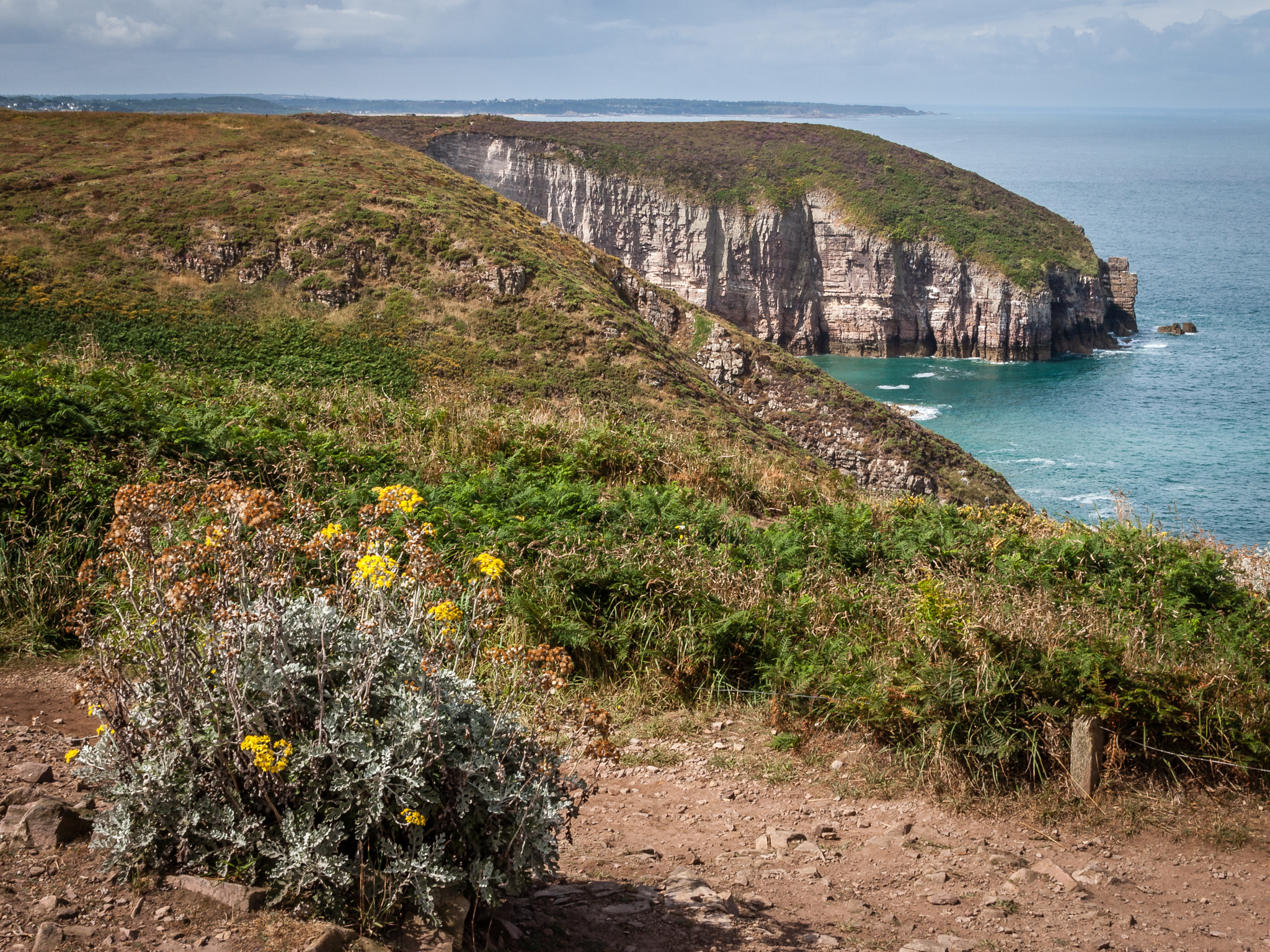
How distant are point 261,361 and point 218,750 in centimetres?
1889

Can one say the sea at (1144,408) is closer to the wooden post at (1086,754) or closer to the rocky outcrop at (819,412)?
the rocky outcrop at (819,412)

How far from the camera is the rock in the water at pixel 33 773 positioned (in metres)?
3.71

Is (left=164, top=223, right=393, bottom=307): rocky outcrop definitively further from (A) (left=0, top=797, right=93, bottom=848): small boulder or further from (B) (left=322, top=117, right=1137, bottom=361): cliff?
(B) (left=322, top=117, right=1137, bottom=361): cliff

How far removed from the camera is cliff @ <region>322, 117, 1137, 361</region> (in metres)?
81.8

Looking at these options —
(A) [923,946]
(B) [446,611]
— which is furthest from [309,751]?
(A) [923,946]

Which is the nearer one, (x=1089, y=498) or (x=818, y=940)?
(x=818, y=940)

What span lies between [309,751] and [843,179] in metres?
93.8

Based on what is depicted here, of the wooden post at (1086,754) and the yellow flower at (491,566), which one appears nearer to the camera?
the yellow flower at (491,566)

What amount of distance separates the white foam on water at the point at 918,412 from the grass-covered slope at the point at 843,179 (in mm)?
22351

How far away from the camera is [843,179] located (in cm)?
8862

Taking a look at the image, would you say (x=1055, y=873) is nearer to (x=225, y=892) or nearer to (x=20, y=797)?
(x=225, y=892)

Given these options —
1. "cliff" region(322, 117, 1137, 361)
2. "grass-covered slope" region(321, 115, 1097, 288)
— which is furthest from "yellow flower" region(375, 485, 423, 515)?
"grass-covered slope" region(321, 115, 1097, 288)

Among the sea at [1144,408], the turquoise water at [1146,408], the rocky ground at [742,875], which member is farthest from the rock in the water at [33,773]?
the turquoise water at [1146,408]

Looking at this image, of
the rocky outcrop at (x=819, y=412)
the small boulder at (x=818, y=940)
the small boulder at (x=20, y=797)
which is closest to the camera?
the small boulder at (x=20, y=797)
